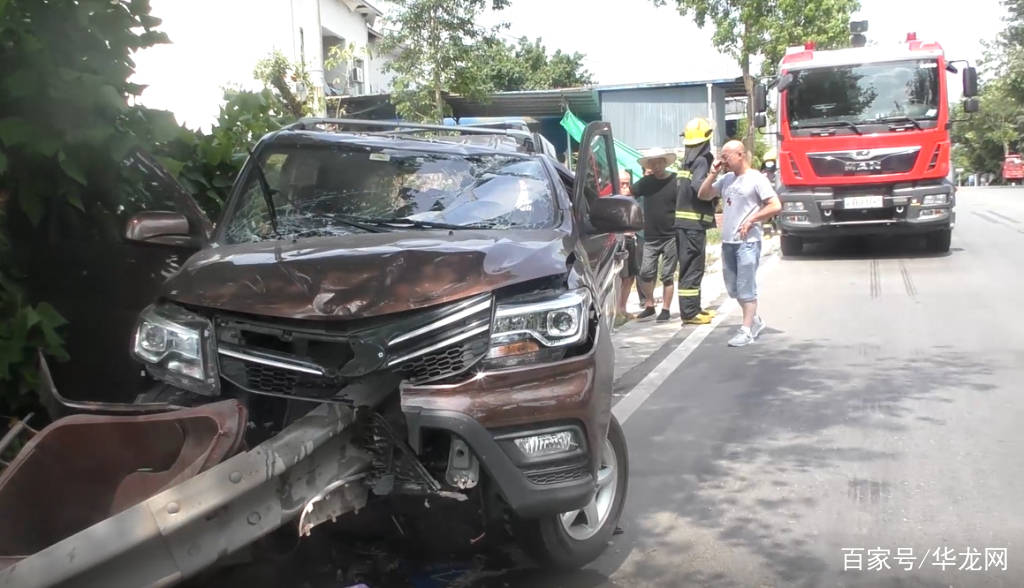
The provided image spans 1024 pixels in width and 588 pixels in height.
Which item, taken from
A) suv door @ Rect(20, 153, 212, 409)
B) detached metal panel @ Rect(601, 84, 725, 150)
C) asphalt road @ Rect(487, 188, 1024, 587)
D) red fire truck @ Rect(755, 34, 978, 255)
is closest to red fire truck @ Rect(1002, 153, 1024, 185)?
detached metal panel @ Rect(601, 84, 725, 150)

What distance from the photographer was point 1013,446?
5461mm

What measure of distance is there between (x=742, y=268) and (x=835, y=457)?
3427 mm

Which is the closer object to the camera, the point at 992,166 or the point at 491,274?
the point at 491,274

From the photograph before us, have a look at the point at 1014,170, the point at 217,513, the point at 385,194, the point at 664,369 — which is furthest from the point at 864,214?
the point at 1014,170

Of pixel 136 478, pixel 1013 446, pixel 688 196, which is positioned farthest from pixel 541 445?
pixel 688 196

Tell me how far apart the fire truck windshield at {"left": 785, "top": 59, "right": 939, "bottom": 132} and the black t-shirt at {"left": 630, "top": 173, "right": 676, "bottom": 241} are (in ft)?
16.8

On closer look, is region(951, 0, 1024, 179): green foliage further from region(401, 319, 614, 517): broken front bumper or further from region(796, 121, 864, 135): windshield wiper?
region(401, 319, 614, 517): broken front bumper

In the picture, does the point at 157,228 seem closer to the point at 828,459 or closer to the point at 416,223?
the point at 416,223

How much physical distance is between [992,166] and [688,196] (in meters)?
75.6

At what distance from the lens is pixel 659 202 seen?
10.1 m

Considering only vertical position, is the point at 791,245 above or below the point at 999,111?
below

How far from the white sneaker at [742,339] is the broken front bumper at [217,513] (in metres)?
5.92

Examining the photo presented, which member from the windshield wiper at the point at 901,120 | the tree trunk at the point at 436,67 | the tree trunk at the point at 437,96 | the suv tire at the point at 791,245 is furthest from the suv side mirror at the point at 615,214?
A: the tree trunk at the point at 437,96

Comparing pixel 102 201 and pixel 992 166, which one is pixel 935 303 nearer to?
pixel 102 201
